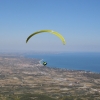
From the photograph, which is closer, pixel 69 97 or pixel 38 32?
pixel 38 32

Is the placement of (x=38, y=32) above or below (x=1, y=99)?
above

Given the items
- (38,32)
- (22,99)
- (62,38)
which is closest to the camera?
(62,38)

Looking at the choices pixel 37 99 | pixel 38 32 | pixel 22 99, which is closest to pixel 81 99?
pixel 37 99

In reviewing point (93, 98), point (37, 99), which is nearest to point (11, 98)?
point (37, 99)

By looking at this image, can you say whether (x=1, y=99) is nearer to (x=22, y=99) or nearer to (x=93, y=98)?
(x=22, y=99)

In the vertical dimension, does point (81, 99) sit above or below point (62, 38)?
below

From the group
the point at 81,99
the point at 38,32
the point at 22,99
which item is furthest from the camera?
the point at 81,99

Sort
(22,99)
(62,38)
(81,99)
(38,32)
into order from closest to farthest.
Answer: (62,38)
(38,32)
(22,99)
(81,99)

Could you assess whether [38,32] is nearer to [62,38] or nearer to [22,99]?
[62,38]

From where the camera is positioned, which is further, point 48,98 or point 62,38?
point 48,98
